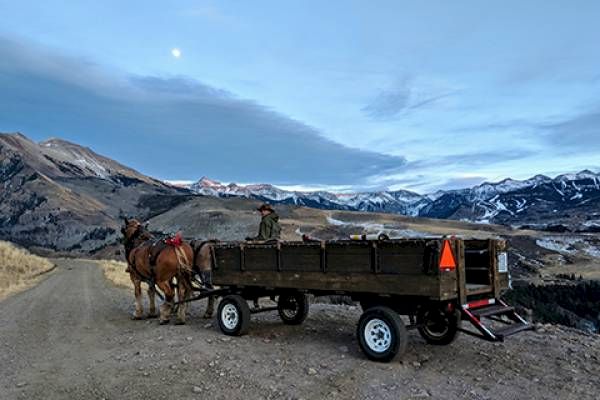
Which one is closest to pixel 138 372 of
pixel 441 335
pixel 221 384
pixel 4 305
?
pixel 221 384

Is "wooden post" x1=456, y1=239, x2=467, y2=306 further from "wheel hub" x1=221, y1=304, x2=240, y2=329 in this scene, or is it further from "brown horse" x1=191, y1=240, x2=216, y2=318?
"brown horse" x1=191, y1=240, x2=216, y2=318

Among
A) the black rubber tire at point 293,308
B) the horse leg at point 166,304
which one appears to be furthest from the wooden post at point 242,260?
the horse leg at point 166,304

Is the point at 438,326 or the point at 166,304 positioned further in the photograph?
the point at 166,304

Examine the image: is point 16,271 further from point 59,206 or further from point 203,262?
point 59,206

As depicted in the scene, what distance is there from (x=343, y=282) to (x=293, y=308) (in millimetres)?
3554

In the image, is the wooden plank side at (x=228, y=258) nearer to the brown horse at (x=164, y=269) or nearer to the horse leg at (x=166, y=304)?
the brown horse at (x=164, y=269)

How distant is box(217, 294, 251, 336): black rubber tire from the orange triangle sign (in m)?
4.56

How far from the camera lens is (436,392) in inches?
257

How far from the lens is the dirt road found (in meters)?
6.75

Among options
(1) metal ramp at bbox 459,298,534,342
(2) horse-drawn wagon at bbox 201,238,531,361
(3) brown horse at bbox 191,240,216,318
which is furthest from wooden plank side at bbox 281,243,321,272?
(3) brown horse at bbox 191,240,216,318

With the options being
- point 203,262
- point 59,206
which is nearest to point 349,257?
point 203,262

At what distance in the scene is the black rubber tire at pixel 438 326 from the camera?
869cm

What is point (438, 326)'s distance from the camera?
913cm

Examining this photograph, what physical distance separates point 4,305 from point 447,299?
1624 cm
